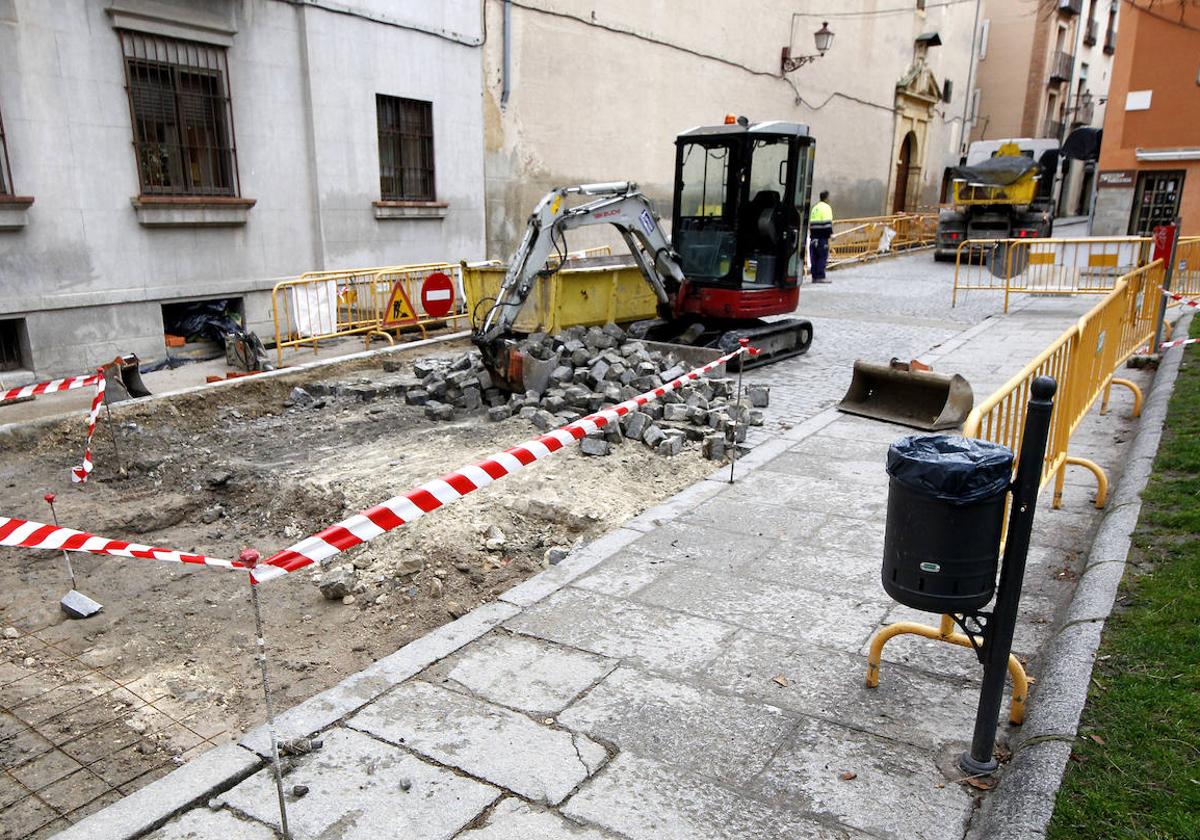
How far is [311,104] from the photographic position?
1227cm

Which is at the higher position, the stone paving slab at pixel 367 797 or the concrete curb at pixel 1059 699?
the concrete curb at pixel 1059 699

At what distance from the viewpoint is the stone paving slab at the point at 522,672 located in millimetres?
3750

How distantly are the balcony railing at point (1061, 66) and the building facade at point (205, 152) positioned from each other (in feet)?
Answer: 103

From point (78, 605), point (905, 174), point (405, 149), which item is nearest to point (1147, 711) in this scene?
point (78, 605)

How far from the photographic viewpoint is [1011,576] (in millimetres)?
3021

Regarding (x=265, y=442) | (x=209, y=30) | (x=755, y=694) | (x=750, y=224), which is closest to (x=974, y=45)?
(x=750, y=224)

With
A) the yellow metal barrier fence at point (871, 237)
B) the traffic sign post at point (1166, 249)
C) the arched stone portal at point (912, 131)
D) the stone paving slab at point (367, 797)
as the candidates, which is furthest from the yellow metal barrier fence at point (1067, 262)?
the arched stone portal at point (912, 131)

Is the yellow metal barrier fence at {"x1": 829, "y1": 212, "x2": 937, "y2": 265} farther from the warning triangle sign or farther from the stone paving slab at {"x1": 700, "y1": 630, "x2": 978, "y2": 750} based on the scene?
the stone paving slab at {"x1": 700, "y1": 630, "x2": 978, "y2": 750}

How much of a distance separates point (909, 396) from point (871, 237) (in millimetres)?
18618

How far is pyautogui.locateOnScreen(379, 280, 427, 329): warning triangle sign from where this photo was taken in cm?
1234

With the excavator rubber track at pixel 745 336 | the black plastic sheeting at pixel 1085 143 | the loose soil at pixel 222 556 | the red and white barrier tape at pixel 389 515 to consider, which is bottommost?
the loose soil at pixel 222 556

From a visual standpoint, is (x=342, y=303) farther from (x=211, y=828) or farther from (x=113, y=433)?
(x=211, y=828)

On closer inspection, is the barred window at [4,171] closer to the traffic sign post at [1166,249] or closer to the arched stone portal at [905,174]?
the traffic sign post at [1166,249]

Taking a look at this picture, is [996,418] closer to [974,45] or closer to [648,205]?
[648,205]
